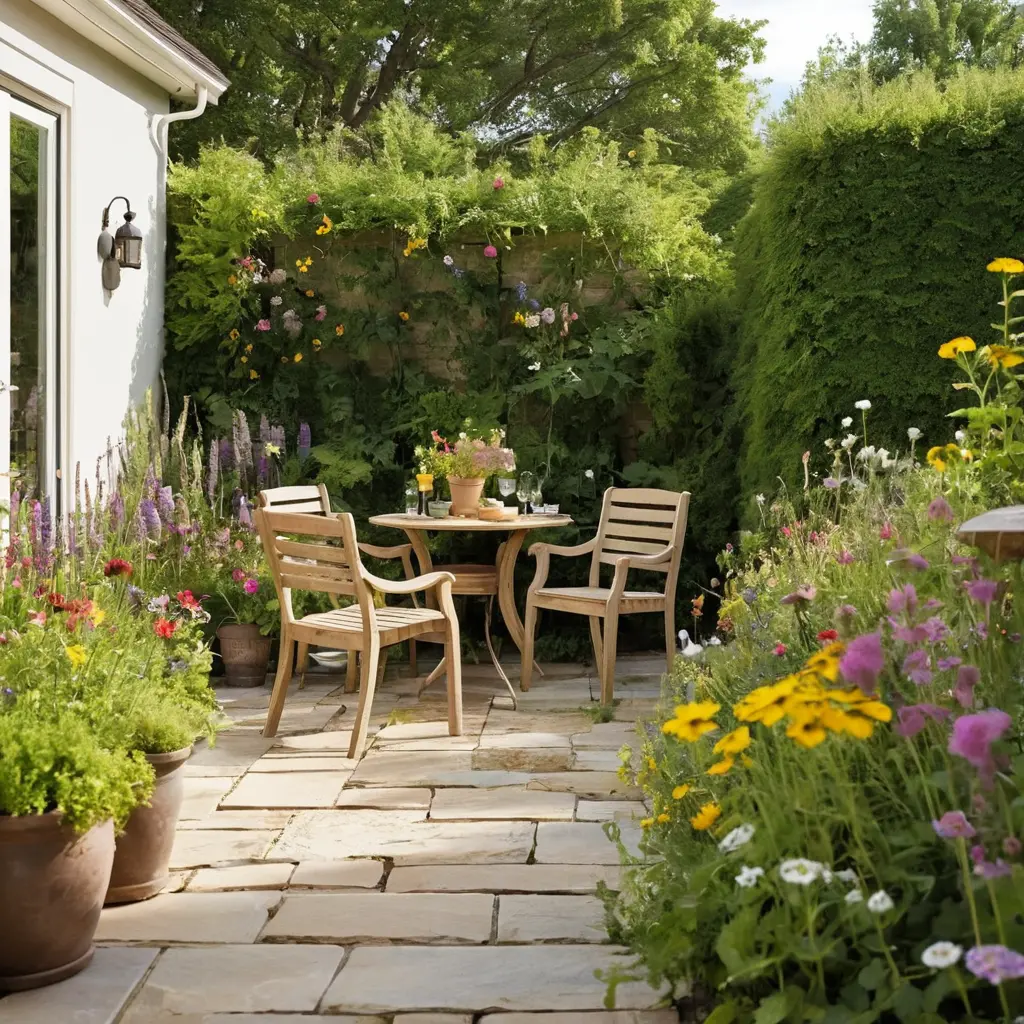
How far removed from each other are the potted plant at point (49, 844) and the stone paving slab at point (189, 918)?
252mm

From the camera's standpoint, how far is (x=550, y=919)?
3.21 m

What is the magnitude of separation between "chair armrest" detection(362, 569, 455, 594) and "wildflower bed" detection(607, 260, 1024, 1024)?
1.98 m

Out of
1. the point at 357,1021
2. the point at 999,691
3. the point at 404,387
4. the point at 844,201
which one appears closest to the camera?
the point at 999,691

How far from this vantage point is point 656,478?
7402 mm

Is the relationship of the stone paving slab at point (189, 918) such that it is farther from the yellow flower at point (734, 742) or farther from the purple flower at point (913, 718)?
the purple flower at point (913, 718)

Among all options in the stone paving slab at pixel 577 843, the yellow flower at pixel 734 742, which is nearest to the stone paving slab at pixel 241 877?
the stone paving slab at pixel 577 843

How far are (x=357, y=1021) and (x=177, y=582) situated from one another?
4429 mm

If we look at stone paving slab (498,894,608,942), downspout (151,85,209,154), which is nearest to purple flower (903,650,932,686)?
stone paving slab (498,894,608,942)

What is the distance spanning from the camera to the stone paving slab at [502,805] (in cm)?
413

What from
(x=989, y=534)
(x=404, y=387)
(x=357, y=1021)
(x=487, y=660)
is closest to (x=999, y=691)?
(x=989, y=534)

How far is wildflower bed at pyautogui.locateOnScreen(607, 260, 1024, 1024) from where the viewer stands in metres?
1.75

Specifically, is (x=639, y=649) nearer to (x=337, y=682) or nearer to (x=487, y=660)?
(x=487, y=660)

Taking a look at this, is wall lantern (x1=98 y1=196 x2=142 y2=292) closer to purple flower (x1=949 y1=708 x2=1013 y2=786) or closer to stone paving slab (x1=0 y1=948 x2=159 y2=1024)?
stone paving slab (x1=0 y1=948 x2=159 y2=1024)


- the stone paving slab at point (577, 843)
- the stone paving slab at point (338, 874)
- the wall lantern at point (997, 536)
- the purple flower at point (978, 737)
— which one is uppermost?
the wall lantern at point (997, 536)
